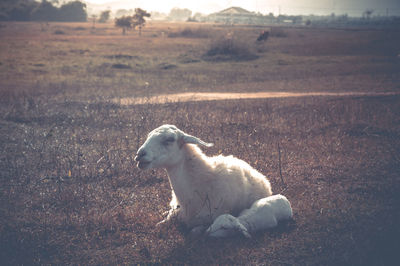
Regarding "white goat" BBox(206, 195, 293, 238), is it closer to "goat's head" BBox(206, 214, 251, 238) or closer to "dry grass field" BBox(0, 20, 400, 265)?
"goat's head" BBox(206, 214, 251, 238)

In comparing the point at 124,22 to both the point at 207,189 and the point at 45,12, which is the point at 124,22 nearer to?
the point at 45,12

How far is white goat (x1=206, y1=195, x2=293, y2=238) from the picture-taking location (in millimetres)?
4523

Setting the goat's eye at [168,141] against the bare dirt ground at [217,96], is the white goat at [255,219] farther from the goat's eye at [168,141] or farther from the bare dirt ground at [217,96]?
the bare dirt ground at [217,96]

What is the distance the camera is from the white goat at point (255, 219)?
14.8ft

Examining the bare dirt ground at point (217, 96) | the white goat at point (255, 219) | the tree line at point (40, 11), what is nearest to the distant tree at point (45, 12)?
the tree line at point (40, 11)

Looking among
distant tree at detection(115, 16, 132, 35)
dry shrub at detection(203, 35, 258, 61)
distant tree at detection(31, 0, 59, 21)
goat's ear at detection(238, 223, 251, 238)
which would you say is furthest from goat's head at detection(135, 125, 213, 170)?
distant tree at detection(31, 0, 59, 21)

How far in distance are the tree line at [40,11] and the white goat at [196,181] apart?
74.2 metres

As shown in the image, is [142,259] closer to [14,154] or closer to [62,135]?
[14,154]

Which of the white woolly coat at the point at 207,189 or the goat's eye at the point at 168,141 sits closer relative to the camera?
the goat's eye at the point at 168,141

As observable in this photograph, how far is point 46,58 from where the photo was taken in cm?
2677

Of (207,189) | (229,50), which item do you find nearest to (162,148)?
(207,189)

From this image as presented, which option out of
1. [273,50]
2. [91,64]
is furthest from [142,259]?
[273,50]

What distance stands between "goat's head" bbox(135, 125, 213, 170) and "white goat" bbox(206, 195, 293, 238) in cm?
95

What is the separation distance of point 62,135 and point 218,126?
3.85 metres
